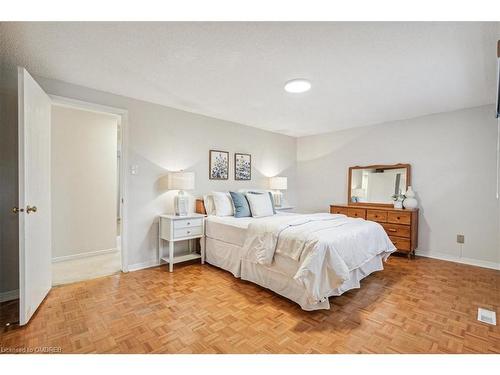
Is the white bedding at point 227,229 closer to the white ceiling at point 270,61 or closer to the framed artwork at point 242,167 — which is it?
the framed artwork at point 242,167

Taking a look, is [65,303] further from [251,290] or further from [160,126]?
[160,126]

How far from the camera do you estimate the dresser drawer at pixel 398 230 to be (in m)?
3.71

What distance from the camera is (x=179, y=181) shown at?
331 centimetres

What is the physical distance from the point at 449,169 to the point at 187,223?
4.01 metres

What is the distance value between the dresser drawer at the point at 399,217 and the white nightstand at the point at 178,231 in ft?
9.82

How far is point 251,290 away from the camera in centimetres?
261

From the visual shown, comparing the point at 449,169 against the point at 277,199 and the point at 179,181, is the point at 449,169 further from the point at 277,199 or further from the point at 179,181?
the point at 179,181

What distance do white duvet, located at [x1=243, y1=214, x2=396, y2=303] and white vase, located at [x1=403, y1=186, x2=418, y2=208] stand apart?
1.21 m

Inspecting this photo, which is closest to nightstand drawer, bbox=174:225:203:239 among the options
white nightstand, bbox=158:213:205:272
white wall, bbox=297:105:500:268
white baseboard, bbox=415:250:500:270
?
white nightstand, bbox=158:213:205:272

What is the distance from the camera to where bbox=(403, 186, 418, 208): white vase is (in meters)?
3.87

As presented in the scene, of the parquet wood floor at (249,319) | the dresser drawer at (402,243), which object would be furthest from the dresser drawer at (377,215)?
the parquet wood floor at (249,319)

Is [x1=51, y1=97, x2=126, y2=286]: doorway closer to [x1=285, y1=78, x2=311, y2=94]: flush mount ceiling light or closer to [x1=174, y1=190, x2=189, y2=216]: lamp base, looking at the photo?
[x1=174, y1=190, x2=189, y2=216]: lamp base
